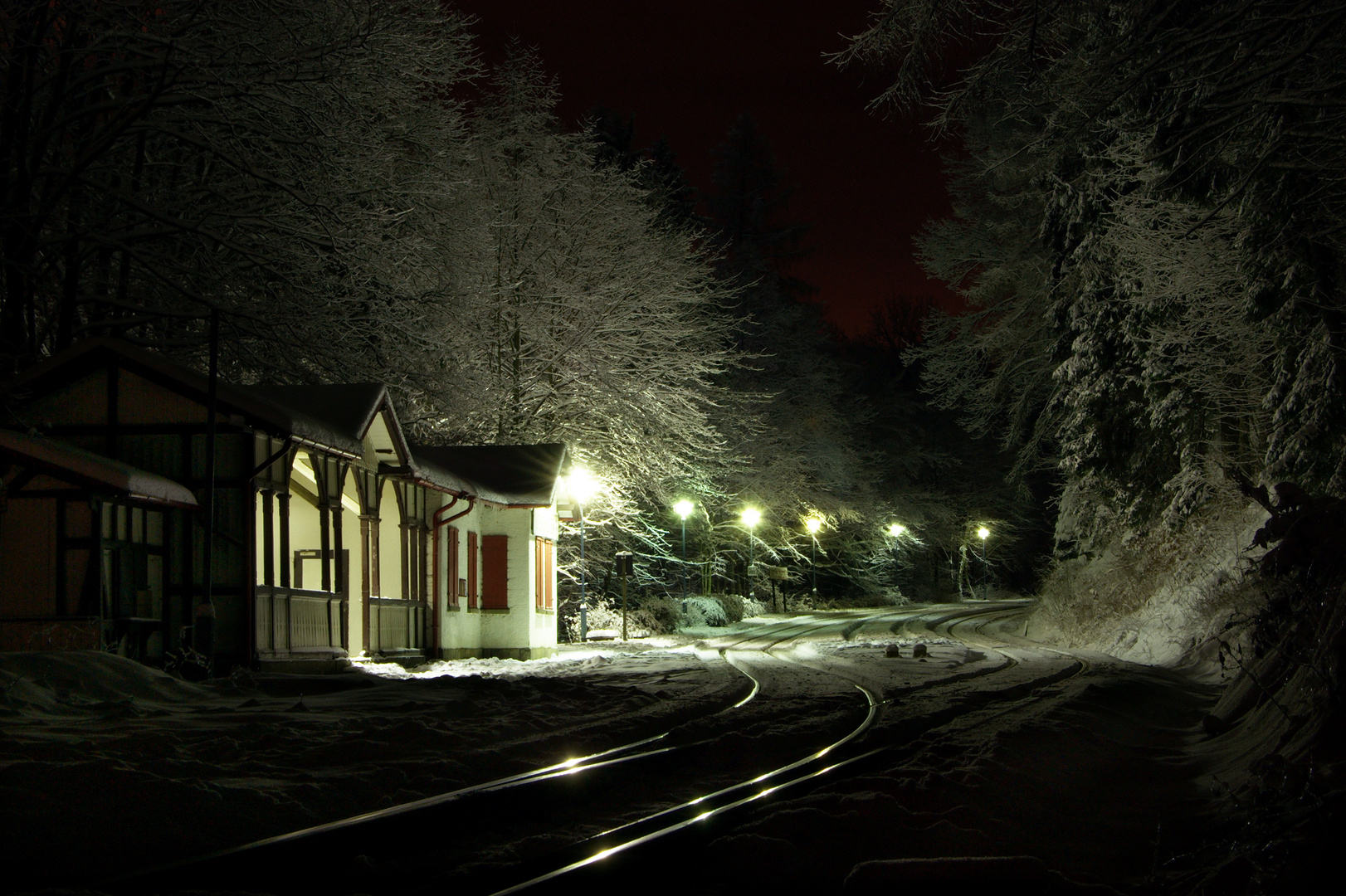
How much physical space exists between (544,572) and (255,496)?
10.3 meters

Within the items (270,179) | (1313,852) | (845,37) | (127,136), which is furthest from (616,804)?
(127,136)

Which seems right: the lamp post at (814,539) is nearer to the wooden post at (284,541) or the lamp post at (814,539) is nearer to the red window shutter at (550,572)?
the red window shutter at (550,572)

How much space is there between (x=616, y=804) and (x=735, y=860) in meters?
1.68

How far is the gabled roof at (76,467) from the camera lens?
11.9 metres

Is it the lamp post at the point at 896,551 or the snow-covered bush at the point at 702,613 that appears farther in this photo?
the lamp post at the point at 896,551

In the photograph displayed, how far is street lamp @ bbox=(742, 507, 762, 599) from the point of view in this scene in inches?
1512

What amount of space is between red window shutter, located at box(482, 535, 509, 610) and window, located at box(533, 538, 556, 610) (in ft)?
2.30

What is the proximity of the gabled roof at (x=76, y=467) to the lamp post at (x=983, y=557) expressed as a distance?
165ft

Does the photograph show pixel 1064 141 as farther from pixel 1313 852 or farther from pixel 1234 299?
pixel 1234 299

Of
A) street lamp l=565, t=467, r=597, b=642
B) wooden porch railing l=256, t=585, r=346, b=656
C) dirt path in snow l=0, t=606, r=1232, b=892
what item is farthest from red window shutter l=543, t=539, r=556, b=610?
dirt path in snow l=0, t=606, r=1232, b=892

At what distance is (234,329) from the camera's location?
636 inches

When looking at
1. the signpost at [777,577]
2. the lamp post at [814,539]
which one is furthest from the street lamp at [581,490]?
the lamp post at [814,539]

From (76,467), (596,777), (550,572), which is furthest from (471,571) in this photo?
(596,777)

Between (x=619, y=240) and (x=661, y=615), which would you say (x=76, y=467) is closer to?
(x=619, y=240)
